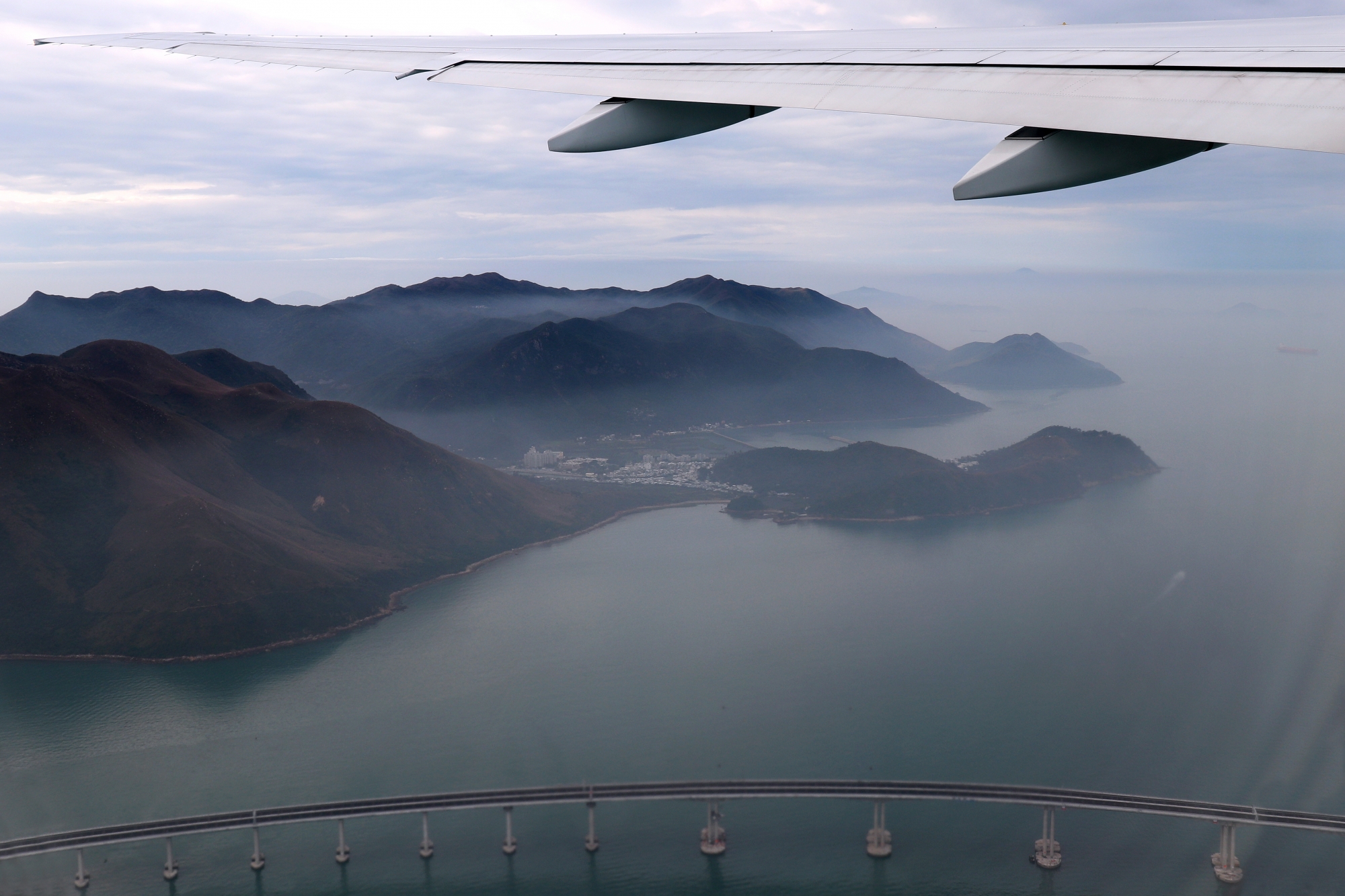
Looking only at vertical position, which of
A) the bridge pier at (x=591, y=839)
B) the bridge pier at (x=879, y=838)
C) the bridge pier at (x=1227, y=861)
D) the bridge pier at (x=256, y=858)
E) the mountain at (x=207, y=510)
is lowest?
the bridge pier at (x=1227, y=861)

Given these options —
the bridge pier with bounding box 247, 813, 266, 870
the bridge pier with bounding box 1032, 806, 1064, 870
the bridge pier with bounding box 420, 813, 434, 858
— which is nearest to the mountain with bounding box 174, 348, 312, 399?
the bridge pier with bounding box 247, 813, 266, 870

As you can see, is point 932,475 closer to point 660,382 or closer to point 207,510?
point 207,510

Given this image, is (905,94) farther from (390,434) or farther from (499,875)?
(390,434)

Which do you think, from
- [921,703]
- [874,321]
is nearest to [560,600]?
[921,703]

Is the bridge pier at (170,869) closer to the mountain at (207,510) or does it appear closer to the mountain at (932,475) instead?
the mountain at (207,510)

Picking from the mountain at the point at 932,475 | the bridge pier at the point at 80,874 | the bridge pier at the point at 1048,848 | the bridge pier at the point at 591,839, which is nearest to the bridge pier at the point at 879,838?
the bridge pier at the point at 1048,848

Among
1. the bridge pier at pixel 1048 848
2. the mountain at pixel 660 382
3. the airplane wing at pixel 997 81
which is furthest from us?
the mountain at pixel 660 382
